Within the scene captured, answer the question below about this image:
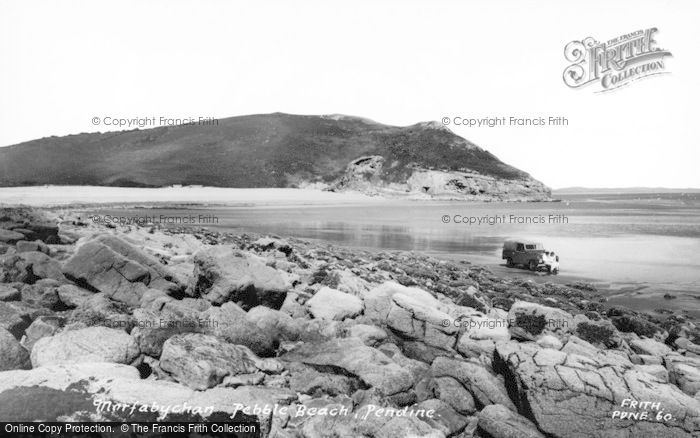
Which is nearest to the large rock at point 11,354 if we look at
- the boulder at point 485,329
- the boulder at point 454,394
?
the boulder at point 454,394

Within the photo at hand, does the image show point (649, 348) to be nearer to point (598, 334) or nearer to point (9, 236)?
point (598, 334)

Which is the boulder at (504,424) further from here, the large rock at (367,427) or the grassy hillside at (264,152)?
the grassy hillside at (264,152)

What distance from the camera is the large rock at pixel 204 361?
203 inches

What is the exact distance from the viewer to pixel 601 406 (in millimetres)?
5090

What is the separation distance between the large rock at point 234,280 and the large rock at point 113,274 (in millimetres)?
571

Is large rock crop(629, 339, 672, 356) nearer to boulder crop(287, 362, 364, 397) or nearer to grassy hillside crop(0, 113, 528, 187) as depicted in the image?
boulder crop(287, 362, 364, 397)

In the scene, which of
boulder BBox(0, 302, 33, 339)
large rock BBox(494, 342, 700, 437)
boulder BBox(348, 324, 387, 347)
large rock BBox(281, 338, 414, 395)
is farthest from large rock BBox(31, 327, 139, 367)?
large rock BBox(494, 342, 700, 437)

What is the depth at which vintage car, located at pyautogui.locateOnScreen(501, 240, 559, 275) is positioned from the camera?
951cm

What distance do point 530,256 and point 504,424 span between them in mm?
5850

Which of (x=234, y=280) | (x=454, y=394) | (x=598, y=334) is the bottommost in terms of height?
(x=454, y=394)

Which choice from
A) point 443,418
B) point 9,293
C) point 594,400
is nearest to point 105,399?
point 9,293

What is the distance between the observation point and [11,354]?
518cm

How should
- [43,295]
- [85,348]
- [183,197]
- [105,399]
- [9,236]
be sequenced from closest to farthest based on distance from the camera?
[105,399], [85,348], [43,295], [9,236], [183,197]

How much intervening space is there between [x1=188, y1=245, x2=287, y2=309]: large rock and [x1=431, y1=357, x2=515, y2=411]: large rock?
113 inches
